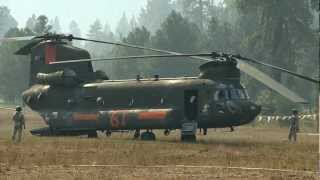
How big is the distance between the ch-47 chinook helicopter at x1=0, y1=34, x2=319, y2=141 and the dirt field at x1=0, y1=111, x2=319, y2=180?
2.40 meters

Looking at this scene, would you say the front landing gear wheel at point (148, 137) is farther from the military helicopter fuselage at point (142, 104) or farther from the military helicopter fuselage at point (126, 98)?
the military helicopter fuselage at point (142, 104)

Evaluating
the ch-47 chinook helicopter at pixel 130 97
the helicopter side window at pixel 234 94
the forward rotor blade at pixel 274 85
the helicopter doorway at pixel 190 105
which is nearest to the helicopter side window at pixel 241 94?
the ch-47 chinook helicopter at pixel 130 97

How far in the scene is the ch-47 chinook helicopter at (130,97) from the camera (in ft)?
79.3

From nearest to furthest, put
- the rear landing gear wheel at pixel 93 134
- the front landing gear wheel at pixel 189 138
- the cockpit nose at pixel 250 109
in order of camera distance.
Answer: the cockpit nose at pixel 250 109
the front landing gear wheel at pixel 189 138
the rear landing gear wheel at pixel 93 134

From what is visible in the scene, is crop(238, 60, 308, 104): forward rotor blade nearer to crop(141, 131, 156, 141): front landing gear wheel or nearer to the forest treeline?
crop(141, 131, 156, 141): front landing gear wheel

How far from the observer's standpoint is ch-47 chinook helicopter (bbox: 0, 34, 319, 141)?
24.2m

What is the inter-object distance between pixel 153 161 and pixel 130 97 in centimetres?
1002

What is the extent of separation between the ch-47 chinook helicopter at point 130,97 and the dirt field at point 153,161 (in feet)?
7.87

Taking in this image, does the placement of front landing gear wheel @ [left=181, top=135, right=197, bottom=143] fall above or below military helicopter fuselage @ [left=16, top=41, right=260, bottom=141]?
below

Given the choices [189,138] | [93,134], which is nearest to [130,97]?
[93,134]

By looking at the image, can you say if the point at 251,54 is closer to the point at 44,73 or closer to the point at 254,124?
the point at 254,124

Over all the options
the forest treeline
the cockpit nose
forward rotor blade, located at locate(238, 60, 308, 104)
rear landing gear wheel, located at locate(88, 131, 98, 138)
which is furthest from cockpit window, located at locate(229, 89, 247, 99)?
the forest treeline

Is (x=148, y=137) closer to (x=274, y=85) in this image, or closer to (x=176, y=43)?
(x=274, y=85)

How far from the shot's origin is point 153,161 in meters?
16.5
